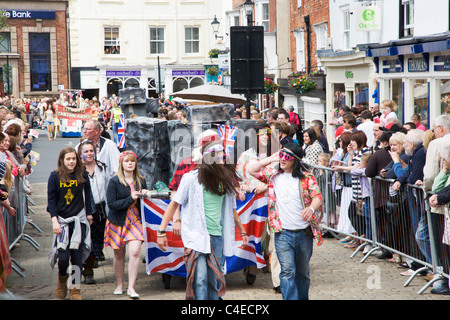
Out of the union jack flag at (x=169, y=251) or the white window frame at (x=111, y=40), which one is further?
the white window frame at (x=111, y=40)

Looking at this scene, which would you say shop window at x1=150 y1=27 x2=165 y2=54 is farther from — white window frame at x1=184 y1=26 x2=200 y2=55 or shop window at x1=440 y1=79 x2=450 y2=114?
shop window at x1=440 y1=79 x2=450 y2=114

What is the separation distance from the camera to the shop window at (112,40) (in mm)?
49344

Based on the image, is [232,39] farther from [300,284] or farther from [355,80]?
[355,80]

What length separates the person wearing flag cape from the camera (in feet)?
19.9

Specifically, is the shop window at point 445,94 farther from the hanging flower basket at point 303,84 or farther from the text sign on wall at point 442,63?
the hanging flower basket at point 303,84

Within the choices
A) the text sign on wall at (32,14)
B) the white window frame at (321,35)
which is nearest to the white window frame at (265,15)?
the white window frame at (321,35)

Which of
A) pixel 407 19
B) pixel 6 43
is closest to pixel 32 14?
pixel 6 43

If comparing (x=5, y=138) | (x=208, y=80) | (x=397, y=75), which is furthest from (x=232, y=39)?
(x=208, y=80)

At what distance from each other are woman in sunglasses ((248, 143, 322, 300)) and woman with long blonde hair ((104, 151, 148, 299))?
1.82m

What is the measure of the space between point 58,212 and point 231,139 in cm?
293

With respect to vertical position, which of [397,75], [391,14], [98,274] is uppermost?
[391,14]

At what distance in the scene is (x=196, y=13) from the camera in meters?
50.8

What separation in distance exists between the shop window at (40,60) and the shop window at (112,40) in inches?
237

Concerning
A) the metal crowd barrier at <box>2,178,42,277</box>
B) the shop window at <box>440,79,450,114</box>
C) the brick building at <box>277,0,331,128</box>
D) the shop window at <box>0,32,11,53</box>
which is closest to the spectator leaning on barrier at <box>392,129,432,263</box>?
the metal crowd barrier at <box>2,178,42,277</box>
